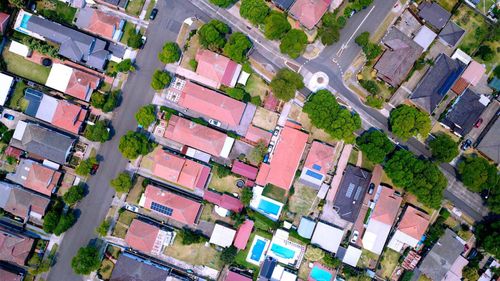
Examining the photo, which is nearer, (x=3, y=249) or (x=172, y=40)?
(x=3, y=249)

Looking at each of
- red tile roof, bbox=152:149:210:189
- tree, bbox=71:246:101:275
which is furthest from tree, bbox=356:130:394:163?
tree, bbox=71:246:101:275

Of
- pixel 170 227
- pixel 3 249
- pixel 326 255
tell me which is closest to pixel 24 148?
pixel 3 249

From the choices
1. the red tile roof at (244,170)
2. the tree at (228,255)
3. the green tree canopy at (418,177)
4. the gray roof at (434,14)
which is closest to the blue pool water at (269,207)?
the red tile roof at (244,170)

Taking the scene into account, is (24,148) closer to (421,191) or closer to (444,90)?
(421,191)

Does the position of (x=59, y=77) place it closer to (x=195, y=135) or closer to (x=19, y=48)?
(x=19, y=48)

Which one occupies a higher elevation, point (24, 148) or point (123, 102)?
point (123, 102)

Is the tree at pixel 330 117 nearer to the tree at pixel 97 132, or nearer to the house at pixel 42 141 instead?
the tree at pixel 97 132

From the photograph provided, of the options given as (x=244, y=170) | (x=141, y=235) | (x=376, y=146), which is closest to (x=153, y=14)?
(x=244, y=170)
